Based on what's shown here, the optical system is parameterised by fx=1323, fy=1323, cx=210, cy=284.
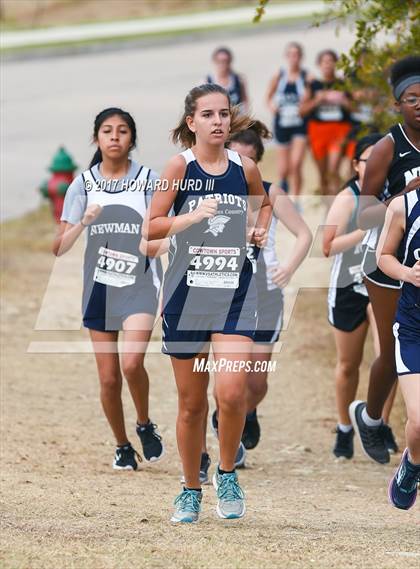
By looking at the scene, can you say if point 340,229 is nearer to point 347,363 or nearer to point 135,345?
point 347,363

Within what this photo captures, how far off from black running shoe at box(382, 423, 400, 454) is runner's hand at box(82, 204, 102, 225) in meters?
2.38

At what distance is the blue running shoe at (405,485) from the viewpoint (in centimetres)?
686

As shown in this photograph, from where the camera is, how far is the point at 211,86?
684 cm

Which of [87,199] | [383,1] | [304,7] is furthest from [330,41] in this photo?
[87,199]

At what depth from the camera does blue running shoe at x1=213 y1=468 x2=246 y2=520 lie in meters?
6.72

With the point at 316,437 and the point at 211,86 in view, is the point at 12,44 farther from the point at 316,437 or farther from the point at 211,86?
the point at 211,86

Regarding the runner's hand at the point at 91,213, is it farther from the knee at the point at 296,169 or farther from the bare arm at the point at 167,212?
the knee at the point at 296,169

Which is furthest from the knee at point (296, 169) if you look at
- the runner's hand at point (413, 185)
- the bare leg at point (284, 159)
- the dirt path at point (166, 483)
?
the runner's hand at point (413, 185)

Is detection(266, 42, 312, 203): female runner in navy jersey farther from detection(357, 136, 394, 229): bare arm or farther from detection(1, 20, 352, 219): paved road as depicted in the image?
detection(357, 136, 394, 229): bare arm

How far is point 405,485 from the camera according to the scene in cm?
689

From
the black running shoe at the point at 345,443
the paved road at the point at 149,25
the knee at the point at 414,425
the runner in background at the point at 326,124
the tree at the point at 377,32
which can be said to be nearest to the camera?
the knee at the point at 414,425

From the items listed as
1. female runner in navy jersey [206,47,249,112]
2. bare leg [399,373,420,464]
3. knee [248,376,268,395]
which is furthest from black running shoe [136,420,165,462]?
female runner in navy jersey [206,47,249,112]

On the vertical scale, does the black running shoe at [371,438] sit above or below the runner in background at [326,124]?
below

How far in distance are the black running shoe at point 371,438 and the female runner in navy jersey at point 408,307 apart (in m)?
1.68
